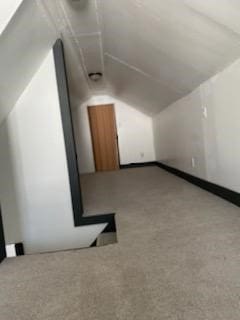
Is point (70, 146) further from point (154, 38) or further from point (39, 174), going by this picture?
point (154, 38)

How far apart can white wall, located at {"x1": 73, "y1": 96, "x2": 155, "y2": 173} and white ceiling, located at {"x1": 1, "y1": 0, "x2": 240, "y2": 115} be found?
9.03 ft

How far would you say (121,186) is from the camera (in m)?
4.68

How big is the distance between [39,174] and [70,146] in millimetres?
490

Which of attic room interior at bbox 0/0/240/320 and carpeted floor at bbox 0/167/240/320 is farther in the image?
attic room interior at bbox 0/0/240/320

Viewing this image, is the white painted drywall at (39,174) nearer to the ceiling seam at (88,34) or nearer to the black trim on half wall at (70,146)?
the black trim on half wall at (70,146)

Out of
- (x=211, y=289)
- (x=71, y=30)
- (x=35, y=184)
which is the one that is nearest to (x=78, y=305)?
(x=211, y=289)

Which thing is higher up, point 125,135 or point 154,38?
point 154,38

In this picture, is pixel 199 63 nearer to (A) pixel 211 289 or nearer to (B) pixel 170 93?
(B) pixel 170 93

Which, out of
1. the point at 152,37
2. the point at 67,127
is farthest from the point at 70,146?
the point at 152,37

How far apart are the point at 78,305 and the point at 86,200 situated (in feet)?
8.12

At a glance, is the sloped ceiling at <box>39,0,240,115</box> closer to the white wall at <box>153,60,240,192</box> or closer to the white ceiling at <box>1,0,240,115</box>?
the white ceiling at <box>1,0,240,115</box>

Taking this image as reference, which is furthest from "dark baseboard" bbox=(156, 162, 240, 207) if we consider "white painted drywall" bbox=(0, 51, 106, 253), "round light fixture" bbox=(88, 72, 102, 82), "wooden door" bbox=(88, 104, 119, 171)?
"wooden door" bbox=(88, 104, 119, 171)

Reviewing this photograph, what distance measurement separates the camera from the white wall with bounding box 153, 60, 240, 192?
2.62 metres

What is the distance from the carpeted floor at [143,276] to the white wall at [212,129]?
0.56 metres
